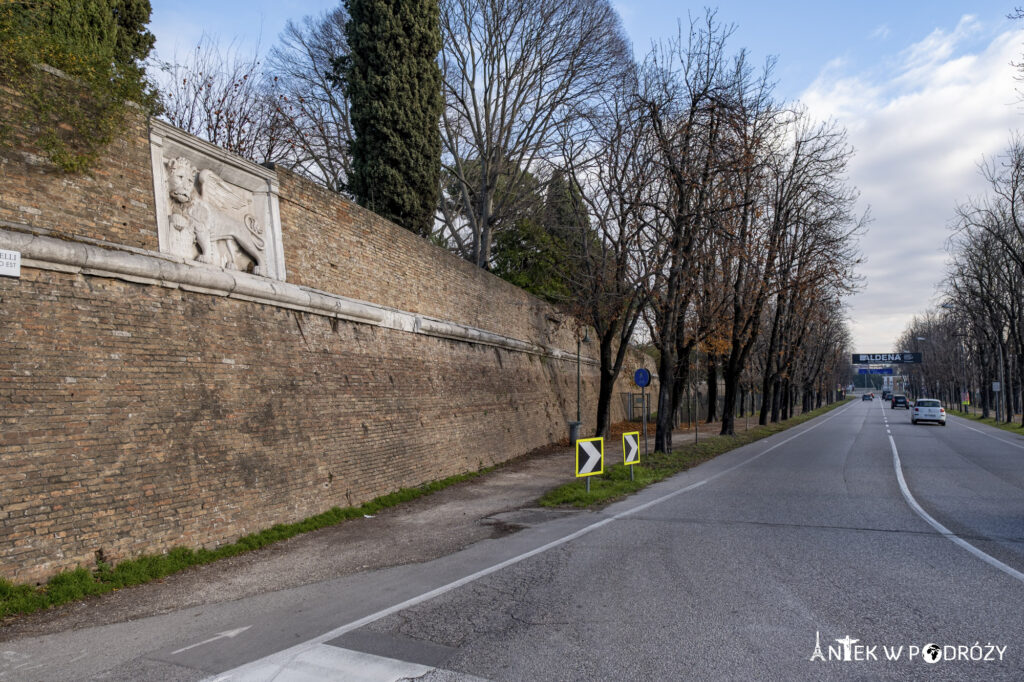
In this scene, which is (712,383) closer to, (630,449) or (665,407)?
(665,407)

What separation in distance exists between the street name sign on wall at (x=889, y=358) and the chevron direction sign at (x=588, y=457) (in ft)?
307

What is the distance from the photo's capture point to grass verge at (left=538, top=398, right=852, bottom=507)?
11930 millimetres

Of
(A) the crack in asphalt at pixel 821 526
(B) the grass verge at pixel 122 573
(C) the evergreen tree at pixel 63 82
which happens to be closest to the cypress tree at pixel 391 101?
(C) the evergreen tree at pixel 63 82

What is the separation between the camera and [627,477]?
14.9 m

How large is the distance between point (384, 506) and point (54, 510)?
5847mm

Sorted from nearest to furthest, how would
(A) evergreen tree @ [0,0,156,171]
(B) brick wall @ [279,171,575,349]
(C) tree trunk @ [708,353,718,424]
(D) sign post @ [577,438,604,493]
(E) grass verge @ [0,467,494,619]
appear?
(E) grass verge @ [0,467,494,619] → (A) evergreen tree @ [0,0,156,171] → (B) brick wall @ [279,171,575,349] → (D) sign post @ [577,438,604,493] → (C) tree trunk @ [708,353,718,424]

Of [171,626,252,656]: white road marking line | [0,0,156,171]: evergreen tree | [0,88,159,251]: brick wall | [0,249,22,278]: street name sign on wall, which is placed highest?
[0,0,156,171]: evergreen tree

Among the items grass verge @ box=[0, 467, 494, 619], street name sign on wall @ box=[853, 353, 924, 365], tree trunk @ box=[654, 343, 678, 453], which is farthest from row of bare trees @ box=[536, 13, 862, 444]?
street name sign on wall @ box=[853, 353, 924, 365]

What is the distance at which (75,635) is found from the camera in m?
5.34

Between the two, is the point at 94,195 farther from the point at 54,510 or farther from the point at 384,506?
the point at 384,506

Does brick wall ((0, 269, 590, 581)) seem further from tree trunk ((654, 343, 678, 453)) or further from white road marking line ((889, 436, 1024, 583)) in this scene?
tree trunk ((654, 343, 678, 453))

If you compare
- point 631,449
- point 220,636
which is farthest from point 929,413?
point 220,636

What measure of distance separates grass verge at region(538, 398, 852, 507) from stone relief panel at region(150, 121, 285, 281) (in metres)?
6.39

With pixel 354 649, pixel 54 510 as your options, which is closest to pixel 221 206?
pixel 54 510
